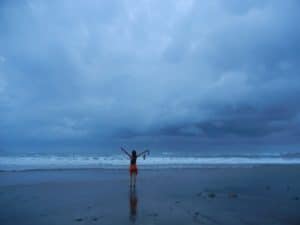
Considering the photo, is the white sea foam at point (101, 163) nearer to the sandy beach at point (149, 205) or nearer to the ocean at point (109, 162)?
the ocean at point (109, 162)

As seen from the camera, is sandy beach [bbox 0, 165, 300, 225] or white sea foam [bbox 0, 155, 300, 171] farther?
white sea foam [bbox 0, 155, 300, 171]

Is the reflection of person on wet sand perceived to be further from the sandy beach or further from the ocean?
the ocean

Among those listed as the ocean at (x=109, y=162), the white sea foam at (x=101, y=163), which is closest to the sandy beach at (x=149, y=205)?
the ocean at (x=109, y=162)

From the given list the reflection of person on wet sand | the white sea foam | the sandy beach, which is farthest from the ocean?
the reflection of person on wet sand

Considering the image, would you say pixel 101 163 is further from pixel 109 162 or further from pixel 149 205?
pixel 149 205

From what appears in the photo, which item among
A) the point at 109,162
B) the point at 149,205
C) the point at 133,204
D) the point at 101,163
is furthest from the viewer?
the point at 109,162

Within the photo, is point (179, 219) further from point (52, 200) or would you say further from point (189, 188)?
point (189, 188)

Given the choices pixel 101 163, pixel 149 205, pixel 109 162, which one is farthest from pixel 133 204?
pixel 109 162

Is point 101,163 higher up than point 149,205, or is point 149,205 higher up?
point 101,163

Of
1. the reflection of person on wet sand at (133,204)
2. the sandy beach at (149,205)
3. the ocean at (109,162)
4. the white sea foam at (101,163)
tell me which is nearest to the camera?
the sandy beach at (149,205)

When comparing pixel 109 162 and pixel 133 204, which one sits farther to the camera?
pixel 109 162

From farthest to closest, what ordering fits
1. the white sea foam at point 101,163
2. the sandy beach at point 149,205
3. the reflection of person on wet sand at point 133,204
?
the white sea foam at point 101,163
the reflection of person on wet sand at point 133,204
the sandy beach at point 149,205

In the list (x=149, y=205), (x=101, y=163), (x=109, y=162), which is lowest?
(x=149, y=205)

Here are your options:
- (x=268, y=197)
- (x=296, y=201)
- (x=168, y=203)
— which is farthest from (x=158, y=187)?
(x=296, y=201)
